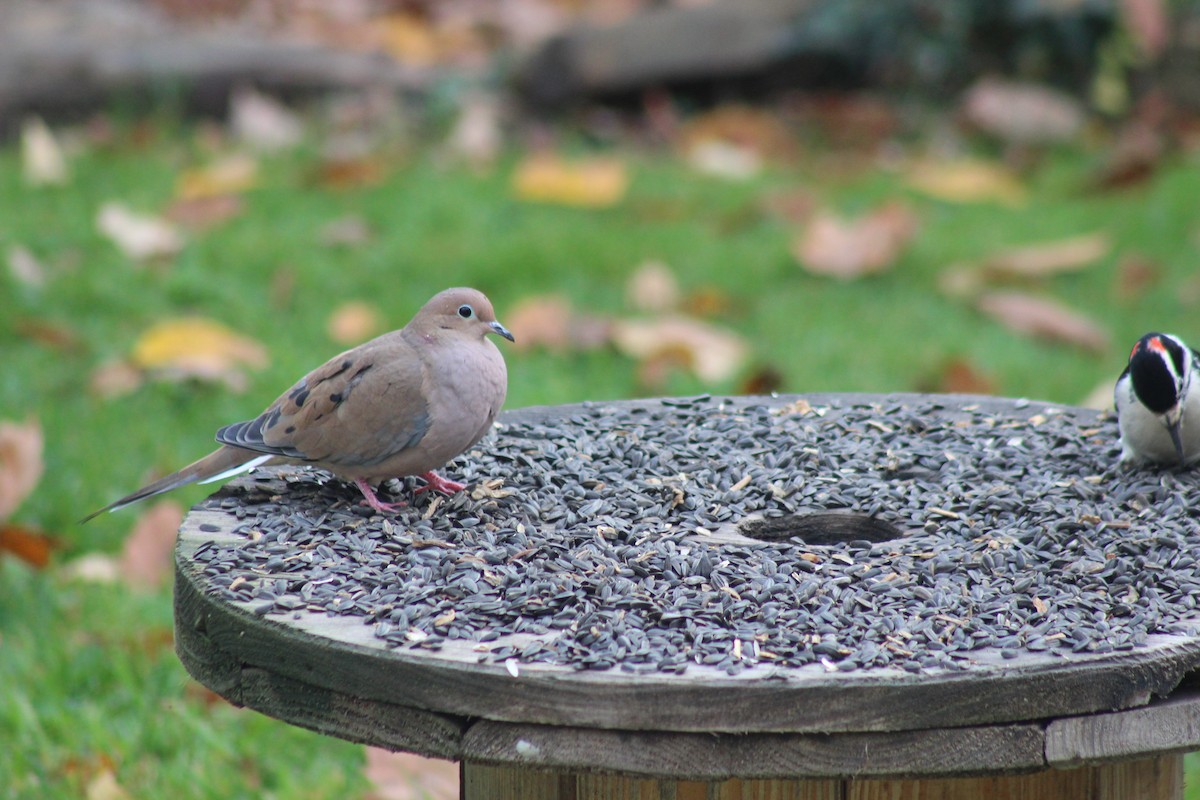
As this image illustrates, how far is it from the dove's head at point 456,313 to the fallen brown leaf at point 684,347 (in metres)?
2.69

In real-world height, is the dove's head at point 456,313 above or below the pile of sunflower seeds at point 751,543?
above

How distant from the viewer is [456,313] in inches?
120

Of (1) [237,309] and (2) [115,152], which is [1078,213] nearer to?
(1) [237,309]

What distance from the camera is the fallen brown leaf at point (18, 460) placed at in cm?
450

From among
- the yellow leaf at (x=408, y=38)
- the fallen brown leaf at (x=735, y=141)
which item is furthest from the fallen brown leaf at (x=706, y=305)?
the yellow leaf at (x=408, y=38)

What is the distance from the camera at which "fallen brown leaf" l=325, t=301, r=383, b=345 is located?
19.5 feet

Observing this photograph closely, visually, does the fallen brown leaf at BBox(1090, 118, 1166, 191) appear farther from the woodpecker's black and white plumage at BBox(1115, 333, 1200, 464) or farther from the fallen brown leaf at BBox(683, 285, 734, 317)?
the woodpecker's black and white plumage at BBox(1115, 333, 1200, 464)

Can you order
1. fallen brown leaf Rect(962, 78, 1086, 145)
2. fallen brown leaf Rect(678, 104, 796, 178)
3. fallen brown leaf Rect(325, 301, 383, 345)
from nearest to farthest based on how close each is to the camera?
fallen brown leaf Rect(325, 301, 383, 345) < fallen brown leaf Rect(678, 104, 796, 178) < fallen brown leaf Rect(962, 78, 1086, 145)

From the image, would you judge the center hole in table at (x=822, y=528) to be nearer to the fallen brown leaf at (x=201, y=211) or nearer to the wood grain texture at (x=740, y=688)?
the wood grain texture at (x=740, y=688)

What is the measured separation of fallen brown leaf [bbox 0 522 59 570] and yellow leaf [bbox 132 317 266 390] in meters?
1.06

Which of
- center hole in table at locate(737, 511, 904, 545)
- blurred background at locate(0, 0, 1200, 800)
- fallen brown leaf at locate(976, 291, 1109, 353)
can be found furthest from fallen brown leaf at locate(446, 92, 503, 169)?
center hole in table at locate(737, 511, 904, 545)

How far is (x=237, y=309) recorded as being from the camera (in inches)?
250

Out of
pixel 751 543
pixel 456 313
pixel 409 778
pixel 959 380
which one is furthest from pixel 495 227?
pixel 751 543

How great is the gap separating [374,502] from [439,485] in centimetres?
17
